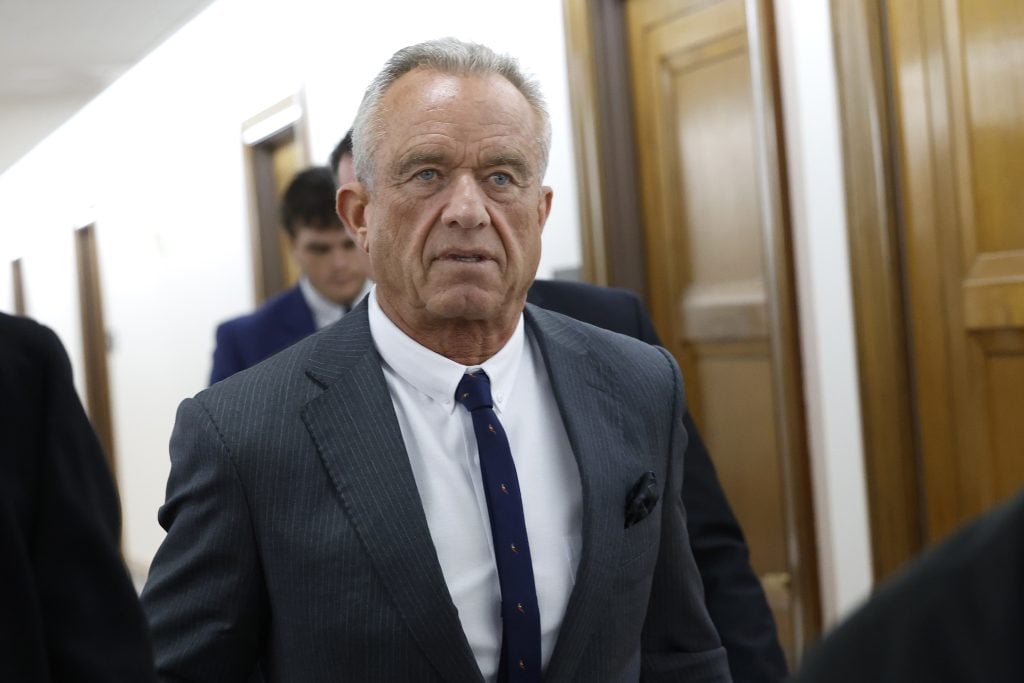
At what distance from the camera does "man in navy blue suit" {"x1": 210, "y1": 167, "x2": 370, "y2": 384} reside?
3.04m

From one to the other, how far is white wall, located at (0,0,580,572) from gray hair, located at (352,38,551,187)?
2.98m

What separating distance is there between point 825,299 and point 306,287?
4.43 ft

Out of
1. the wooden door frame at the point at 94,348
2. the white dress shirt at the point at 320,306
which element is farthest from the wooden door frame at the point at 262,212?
the white dress shirt at the point at 320,306

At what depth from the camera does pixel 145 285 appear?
7.29 meters

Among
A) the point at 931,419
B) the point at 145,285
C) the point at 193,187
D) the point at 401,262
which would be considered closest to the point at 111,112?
the point at 193,187

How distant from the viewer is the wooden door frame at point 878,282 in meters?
2.95

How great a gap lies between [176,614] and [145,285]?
243 inches

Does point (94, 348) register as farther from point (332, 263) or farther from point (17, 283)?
point (332, 263)

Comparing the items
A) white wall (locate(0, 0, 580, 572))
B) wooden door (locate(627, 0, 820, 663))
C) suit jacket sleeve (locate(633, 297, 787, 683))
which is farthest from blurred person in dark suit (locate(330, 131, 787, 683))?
white wall (locate(0, 0, 580, 572))

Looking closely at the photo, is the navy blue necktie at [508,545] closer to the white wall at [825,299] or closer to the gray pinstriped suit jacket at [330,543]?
the gray pinstriped suit jacket at [330,543]

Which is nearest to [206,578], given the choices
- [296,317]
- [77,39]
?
[296,317]

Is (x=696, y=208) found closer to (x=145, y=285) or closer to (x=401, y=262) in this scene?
(x=401, y=262)

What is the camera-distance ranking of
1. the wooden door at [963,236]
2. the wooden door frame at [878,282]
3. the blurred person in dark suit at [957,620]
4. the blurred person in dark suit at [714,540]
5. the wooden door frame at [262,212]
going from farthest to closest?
the wooden door frame at [262,212]
the wooden door frame at [878,282]
the wooden door at [963,236]
the blurred person in dark suit at [714,540]
the blurred person in dark suit at [957,620]

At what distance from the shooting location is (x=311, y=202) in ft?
11.3
